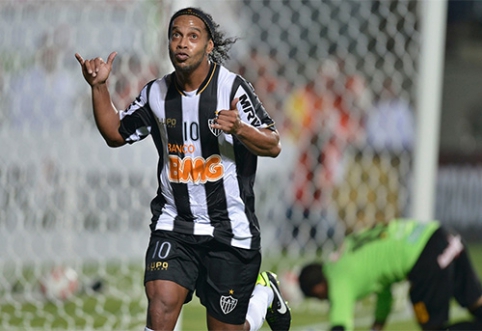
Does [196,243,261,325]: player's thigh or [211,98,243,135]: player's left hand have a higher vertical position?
[211,98,243,135]: player's left hand

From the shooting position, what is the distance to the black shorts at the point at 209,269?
481 cm

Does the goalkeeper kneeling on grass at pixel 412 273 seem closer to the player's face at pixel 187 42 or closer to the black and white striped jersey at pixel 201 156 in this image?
the black and white striped jersey at pixel 201 156

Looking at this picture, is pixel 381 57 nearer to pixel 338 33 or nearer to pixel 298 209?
pixel 338 33

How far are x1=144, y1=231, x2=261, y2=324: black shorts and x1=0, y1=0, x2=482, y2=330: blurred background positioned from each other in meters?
2.51

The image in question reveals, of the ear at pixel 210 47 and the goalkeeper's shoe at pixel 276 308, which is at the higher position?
the ear at pixel 210 47

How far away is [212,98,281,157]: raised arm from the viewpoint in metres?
4.40

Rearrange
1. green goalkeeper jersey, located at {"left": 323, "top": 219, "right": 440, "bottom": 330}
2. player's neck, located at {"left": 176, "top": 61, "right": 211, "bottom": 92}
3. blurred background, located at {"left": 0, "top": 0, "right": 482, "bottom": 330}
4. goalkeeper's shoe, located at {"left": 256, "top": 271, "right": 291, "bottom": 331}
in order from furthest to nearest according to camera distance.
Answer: blurred background, located at {"left": 0, "top": 0, "right": 482, "bottom": 330} < green goalkeeper jersey, located at {"left": 323, "top": 219, "right": 440, "bottom": 330} < goalkeeper's shoe, located at {"left": 256, "top": 271, "right": 291, "bottom": 331} < player's neck, located at {"left": 176, "top": 61, "right": 211, "bottom": 92}

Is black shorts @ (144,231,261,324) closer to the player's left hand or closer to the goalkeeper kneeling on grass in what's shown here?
the player's left hand

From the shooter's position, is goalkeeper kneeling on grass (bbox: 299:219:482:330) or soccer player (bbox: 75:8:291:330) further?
goalkeeper kneeling on grass (bbox: 299:219:482:330)

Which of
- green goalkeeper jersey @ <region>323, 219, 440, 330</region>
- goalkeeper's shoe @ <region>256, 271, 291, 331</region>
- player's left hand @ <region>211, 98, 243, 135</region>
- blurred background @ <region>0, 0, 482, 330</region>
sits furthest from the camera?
blurred background @ <region>0, 0, 482, 330</region>

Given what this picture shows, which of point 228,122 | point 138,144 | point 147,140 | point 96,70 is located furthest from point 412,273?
point 138,144

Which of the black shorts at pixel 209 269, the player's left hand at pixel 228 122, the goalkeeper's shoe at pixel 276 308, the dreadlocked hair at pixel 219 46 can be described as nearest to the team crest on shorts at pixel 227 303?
the black shorts at pixel 209 269

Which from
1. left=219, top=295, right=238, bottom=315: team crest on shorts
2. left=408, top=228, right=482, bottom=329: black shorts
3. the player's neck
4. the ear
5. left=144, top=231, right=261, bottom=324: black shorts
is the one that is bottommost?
left=408, top=228, right=482, bottom=329: black shorts

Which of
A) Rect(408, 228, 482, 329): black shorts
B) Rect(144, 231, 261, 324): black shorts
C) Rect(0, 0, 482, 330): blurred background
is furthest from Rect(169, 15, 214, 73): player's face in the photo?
Rect(408, 228, 482, 329): black shorts
